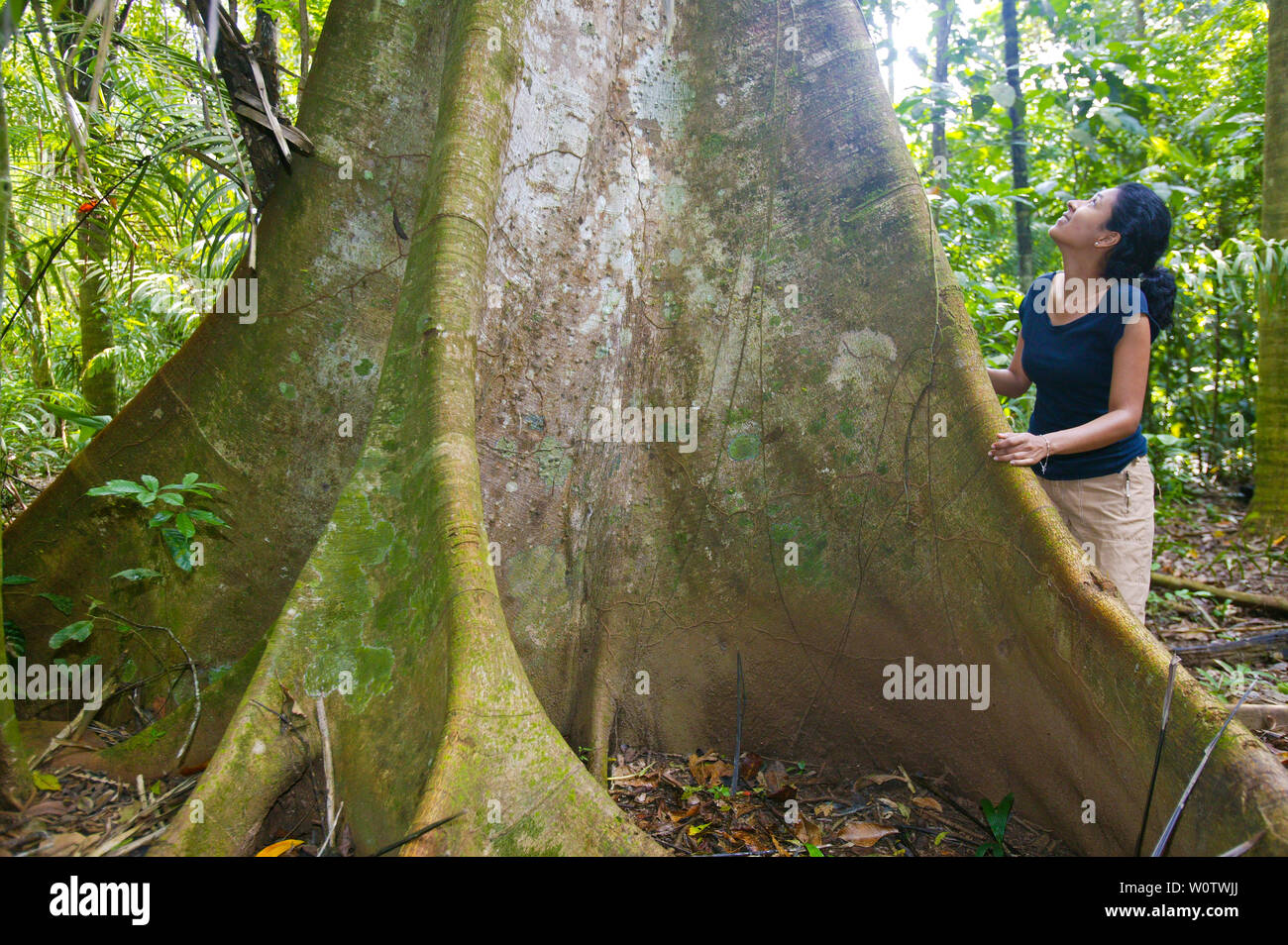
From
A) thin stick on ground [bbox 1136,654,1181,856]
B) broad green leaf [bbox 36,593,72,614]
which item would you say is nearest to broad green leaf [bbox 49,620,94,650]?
broad green leaf [bbox 36,593,72,614]

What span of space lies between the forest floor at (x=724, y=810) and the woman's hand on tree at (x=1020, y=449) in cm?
105

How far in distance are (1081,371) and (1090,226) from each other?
49 cm

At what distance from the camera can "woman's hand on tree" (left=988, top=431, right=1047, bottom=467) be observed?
7.75 ft

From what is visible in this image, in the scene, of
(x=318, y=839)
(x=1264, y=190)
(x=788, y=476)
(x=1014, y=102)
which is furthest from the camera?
(x=1014, y=102)

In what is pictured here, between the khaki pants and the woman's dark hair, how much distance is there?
0.47 m

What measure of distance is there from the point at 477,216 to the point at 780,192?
117 cm

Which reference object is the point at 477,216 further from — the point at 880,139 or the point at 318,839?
the point at 318,839

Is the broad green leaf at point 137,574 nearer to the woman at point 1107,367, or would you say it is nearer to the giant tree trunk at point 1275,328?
the woman at point 1107,367

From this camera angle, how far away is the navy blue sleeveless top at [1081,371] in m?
2.53

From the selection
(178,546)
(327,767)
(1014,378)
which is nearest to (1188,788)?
(1014,378)

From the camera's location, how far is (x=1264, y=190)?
4.73 meters

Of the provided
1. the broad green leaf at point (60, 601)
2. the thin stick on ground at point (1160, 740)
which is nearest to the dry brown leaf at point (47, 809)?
the broad green leaf at point (60, 601)

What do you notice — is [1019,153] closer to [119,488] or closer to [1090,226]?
[1090,226]

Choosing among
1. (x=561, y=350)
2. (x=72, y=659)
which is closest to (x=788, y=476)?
(x=561, y=350)
